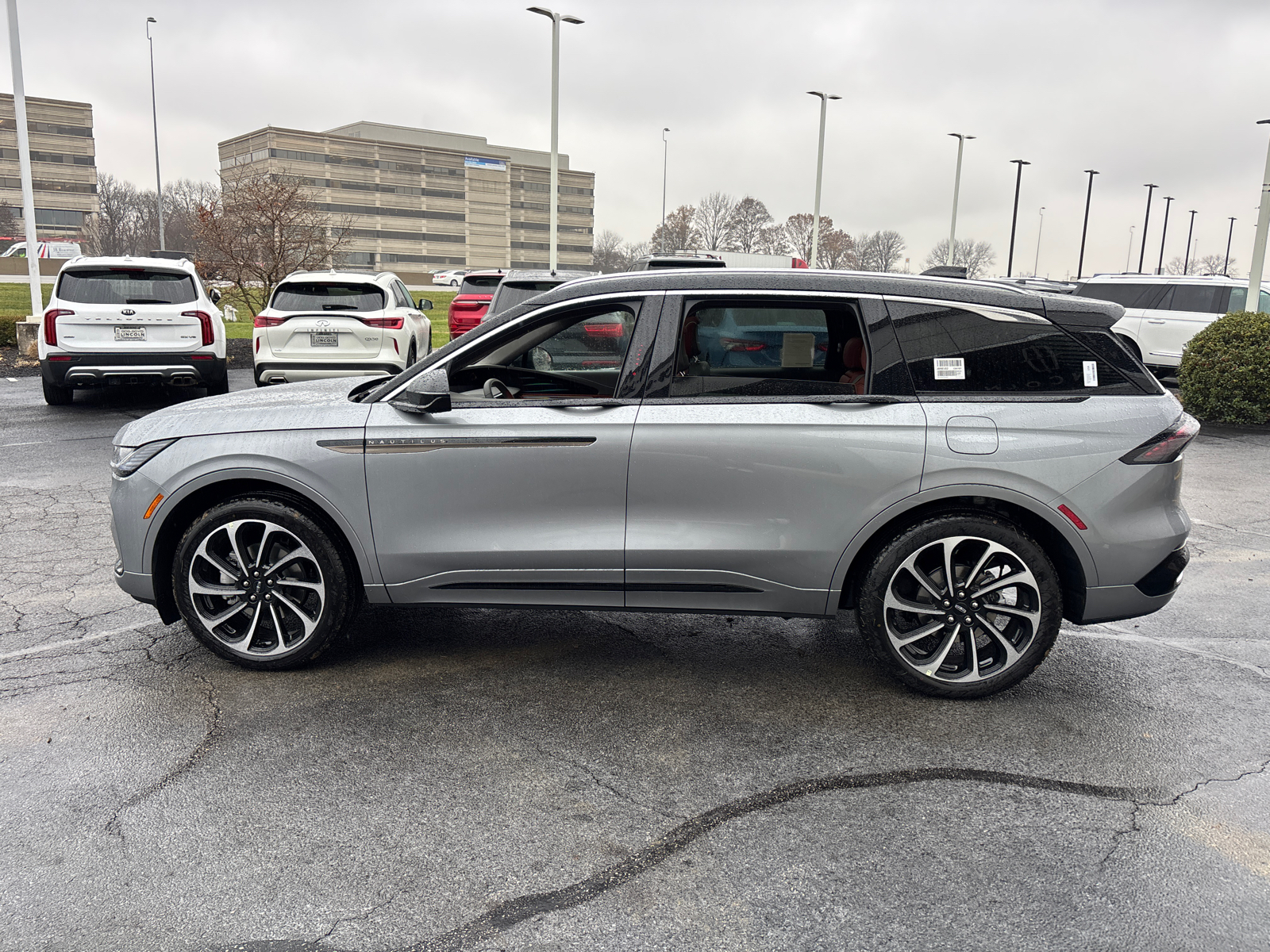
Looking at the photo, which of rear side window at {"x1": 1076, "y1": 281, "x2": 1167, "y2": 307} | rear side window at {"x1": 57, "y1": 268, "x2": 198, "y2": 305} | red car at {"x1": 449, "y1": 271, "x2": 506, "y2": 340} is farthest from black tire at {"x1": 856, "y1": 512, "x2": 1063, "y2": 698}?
rear side window at {"x1": 1076, "y1": 281, "x2": 1167, "y2": 307}

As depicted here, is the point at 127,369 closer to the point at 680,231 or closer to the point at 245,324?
the point at 245,324

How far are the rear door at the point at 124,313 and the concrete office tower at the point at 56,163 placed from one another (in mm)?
100802

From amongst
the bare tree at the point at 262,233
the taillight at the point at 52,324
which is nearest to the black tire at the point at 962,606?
the taillight at the point at 52,324

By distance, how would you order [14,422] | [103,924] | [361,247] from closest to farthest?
[103,924] → [14,422] → [361,247]

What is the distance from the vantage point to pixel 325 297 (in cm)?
1215

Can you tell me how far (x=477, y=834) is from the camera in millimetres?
3037

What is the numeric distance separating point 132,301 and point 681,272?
9812 millimetres

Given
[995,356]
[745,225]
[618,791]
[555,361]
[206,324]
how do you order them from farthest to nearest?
1. [745,225]
2. [206,324]
3. [555,361]
4. [995,356]
5. [618,791]

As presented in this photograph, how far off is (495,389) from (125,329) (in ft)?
29.5

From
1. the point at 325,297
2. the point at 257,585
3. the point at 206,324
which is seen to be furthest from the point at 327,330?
the point at 257,585

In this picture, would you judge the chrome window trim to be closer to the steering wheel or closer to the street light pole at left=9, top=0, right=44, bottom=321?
the steering wheel

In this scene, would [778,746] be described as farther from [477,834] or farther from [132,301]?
[132,301]

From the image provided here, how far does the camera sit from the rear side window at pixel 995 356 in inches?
157

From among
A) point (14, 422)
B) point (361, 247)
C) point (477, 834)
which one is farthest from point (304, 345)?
point (361, 247)
